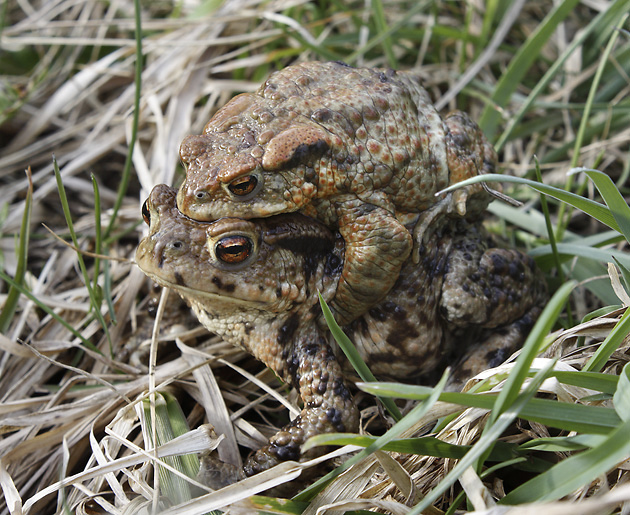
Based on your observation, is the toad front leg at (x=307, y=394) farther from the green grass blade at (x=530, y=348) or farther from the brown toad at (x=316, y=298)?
the green grass blade at (x=530, y=348)

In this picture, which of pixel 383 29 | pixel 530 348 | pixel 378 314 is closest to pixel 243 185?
pixel 378 314

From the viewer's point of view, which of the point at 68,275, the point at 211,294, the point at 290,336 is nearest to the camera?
the point at 211,294

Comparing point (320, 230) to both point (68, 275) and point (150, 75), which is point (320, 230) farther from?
point (150, 75)

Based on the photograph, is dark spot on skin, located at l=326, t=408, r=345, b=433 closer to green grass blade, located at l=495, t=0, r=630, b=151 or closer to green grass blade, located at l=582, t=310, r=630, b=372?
green grass blade, located at l=582, t=310, r=630, b=372

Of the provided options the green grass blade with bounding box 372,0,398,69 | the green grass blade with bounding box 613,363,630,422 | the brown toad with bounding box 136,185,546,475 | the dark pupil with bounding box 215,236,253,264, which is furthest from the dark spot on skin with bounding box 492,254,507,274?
the green grass blade with bounding box 372,0,398,69

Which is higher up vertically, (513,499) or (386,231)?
(386,231)

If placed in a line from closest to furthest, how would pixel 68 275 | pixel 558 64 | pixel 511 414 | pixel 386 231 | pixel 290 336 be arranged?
pixel 511 414
pixel 386 231
pixel 290 336
pixel 558 64
pixel 68 275

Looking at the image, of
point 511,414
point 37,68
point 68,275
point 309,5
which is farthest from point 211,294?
point 37,68
